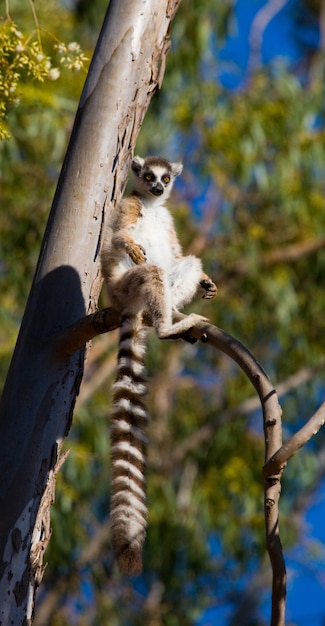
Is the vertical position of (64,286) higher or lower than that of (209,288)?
lower

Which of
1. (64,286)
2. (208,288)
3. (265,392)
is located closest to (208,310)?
(208,288)

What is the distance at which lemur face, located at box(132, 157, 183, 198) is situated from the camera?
5.24 meters

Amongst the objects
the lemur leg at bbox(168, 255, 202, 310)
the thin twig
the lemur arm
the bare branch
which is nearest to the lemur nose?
the lemur leg at bbox(168, 255, 202, 310)

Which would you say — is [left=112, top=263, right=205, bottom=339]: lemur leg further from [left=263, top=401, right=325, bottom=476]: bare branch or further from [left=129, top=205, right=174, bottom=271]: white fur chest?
[left=263, top=401, right=325, bottom=476]: bare branch

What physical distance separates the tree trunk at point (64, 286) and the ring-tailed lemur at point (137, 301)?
22 centimetres

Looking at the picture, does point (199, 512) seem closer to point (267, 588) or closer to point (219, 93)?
point (267, 588)

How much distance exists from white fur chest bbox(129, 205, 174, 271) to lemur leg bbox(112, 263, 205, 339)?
356 mm

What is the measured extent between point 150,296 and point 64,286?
19.9 inches

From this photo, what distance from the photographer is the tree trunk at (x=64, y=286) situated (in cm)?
354


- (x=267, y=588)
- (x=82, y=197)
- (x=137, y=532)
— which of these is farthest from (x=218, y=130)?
→ (x=137, y=532)

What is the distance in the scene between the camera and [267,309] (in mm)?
11555

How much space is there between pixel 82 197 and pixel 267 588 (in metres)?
9.47

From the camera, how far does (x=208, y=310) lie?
1127 centimetres

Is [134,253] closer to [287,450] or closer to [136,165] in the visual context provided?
[136,165]
